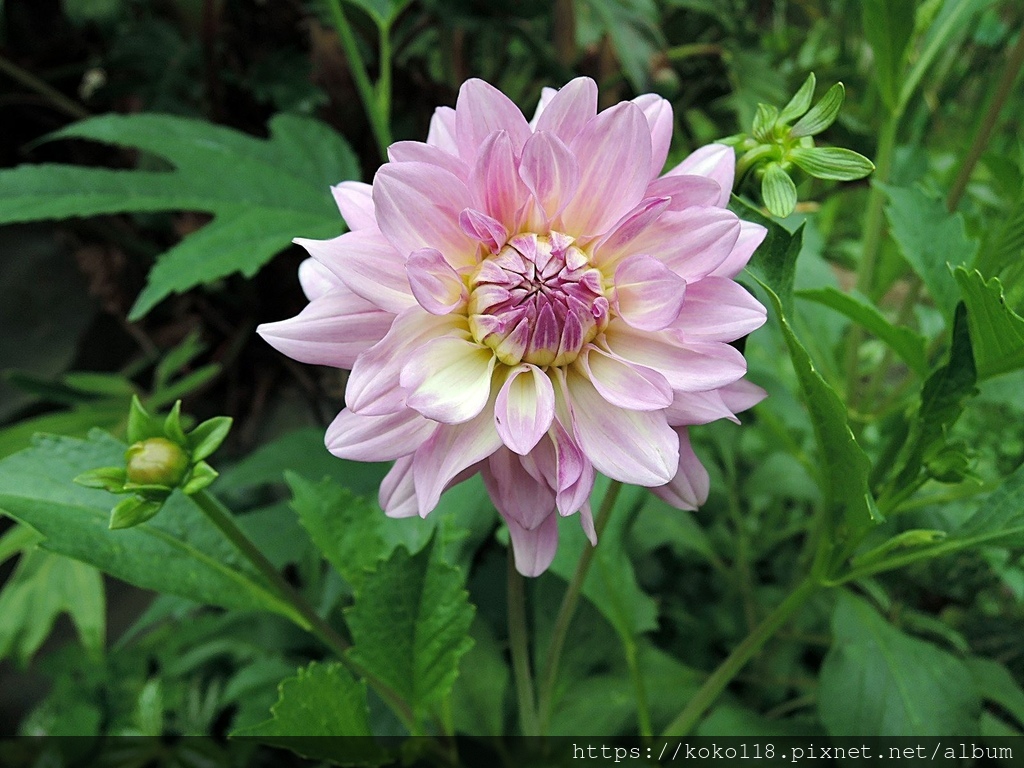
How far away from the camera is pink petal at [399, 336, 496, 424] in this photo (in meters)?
0.33

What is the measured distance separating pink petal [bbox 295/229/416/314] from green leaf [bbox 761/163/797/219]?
18cm

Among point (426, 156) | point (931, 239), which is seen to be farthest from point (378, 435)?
point (931, 239)

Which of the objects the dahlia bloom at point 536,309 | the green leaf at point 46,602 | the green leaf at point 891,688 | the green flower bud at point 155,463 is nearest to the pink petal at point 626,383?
the dahlia bloom at point 536,309

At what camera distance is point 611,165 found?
36 cm

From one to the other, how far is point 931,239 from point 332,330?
1.59 feet

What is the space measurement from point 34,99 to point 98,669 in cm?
86

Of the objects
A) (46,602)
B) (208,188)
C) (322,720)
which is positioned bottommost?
(46,602)

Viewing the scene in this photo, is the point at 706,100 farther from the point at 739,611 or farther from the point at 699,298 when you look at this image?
the point at 699,298

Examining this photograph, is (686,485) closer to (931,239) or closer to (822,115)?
(822,115)

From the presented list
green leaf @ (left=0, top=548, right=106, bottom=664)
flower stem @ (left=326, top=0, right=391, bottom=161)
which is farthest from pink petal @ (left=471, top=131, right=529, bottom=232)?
green leaf @ (left=0, top=548, right=106, bottom=664)

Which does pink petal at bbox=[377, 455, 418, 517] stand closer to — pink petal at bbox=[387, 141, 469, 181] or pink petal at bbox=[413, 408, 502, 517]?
pink petal at bbox=[413, 408, 502, 517]

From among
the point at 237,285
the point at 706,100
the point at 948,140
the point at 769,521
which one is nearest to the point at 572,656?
the point at 769,521

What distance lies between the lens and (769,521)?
978 millimetres

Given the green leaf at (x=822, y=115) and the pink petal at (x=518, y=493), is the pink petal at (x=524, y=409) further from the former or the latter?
the green leaf at (x=822, y=115)
